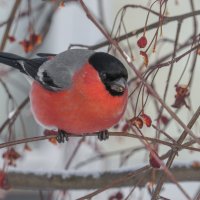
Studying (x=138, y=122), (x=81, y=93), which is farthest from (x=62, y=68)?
(x=138, y=122)

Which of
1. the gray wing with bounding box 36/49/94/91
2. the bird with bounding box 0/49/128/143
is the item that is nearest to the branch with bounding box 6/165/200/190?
the bird with bounding box 0/49/128/143

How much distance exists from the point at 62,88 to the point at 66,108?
7 cm

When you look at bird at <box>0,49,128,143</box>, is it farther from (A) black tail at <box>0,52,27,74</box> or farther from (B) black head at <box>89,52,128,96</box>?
(A) black tail at <box>0,52,27,74</box>

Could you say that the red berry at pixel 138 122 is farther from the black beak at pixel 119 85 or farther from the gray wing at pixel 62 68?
the gray wing at pixel 62 68

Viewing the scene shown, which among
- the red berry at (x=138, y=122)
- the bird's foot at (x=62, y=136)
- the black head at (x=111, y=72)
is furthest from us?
the bird's foot at (x=62, y=136)

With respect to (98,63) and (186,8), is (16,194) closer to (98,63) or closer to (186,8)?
(186,8)

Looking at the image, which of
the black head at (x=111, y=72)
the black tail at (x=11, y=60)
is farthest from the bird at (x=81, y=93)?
the black tail at (x=11, y=60)

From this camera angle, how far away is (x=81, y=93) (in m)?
1.33

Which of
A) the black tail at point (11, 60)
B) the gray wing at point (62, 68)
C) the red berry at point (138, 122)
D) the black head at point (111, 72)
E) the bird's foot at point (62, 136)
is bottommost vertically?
the red berry at point (138, 122)

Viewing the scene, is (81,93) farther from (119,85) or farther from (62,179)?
(62,179)

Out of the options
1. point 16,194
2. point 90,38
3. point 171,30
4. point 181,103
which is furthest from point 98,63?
point 16,194

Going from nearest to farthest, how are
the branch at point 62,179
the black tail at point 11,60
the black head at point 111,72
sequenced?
the black head at point 111,72 < the branch at point 62,179 < the black tail at point 11,60

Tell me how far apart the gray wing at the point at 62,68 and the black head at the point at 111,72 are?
3.5 inches

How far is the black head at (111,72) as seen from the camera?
1230 mm
